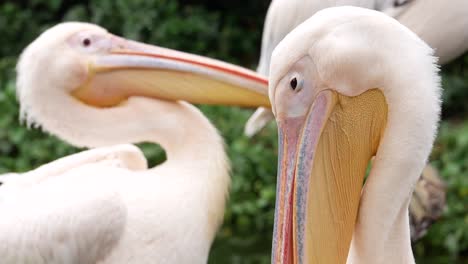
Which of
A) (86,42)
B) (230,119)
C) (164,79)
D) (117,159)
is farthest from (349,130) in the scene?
(230,119)

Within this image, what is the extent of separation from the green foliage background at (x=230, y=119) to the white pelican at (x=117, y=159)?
2.37m

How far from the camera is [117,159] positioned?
369 centimetres

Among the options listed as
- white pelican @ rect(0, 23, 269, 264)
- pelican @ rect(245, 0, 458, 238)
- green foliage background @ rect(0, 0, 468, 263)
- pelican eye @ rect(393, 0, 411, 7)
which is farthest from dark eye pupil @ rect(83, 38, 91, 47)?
green foliage background @ rect(0, 0, 468, 263)

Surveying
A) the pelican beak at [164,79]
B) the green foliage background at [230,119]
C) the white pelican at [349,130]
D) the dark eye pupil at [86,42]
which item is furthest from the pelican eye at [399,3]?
the green foliage background at [230,119]

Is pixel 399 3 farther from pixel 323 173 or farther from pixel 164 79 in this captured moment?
pixel 323 173

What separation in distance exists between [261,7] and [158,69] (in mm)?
5928

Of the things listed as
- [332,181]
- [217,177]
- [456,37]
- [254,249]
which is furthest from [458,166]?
[332,181]

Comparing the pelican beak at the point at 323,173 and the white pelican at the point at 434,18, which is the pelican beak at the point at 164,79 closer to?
the white pelican at the point at 434,18

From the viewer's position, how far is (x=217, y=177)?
148 inches

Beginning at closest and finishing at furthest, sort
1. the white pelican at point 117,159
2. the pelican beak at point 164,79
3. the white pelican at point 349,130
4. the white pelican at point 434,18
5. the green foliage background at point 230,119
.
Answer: the white pelican at point 349,130, the white pelican at point 117,159, the pelican beak at point 164,79, the white pelican at point 434,18, the green foliage background at point 230,119

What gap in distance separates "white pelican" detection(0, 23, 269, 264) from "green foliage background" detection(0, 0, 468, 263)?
2.37 metres

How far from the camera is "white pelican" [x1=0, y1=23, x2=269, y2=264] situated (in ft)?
11.2

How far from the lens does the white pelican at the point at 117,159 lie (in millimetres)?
3422

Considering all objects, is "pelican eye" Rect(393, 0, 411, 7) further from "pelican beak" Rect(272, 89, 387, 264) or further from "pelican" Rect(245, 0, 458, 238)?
"pelican beak" Rect(272, 89, 387, 264)
